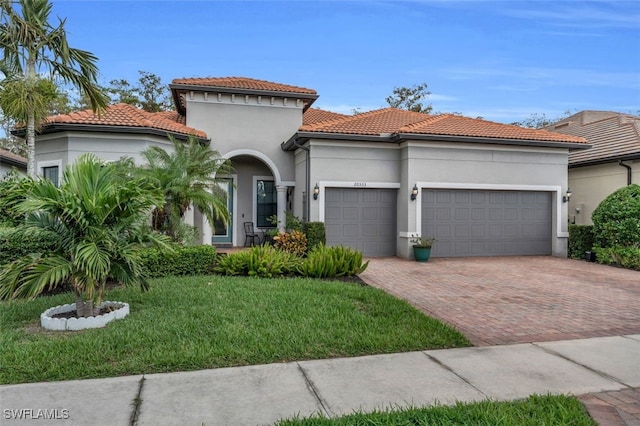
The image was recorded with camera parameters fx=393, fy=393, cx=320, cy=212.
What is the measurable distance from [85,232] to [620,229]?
556 inches

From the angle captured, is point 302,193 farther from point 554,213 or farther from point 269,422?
point 269,422

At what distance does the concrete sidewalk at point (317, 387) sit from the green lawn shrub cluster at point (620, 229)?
9029 millimetres

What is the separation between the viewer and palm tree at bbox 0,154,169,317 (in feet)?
16.9

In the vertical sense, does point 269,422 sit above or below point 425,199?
below

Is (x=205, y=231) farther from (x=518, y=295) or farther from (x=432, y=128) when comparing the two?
(x=518, y=295)

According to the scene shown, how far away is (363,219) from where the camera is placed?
44.1ft

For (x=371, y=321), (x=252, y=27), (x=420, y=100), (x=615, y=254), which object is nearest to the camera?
(x=371, y=321)

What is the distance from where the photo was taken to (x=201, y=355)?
4.33 m

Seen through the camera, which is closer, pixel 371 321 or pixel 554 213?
pixel 371 321

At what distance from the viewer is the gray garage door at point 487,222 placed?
1343 centimetres

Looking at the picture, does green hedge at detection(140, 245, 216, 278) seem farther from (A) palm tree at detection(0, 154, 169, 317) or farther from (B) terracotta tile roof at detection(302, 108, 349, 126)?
(B) terracotta tile roof at detection(302, 108, 349, 126)

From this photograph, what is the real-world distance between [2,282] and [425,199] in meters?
11.3

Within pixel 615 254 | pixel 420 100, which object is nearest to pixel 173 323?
pixel 615 254

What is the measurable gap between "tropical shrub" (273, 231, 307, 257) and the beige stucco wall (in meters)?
11.4
